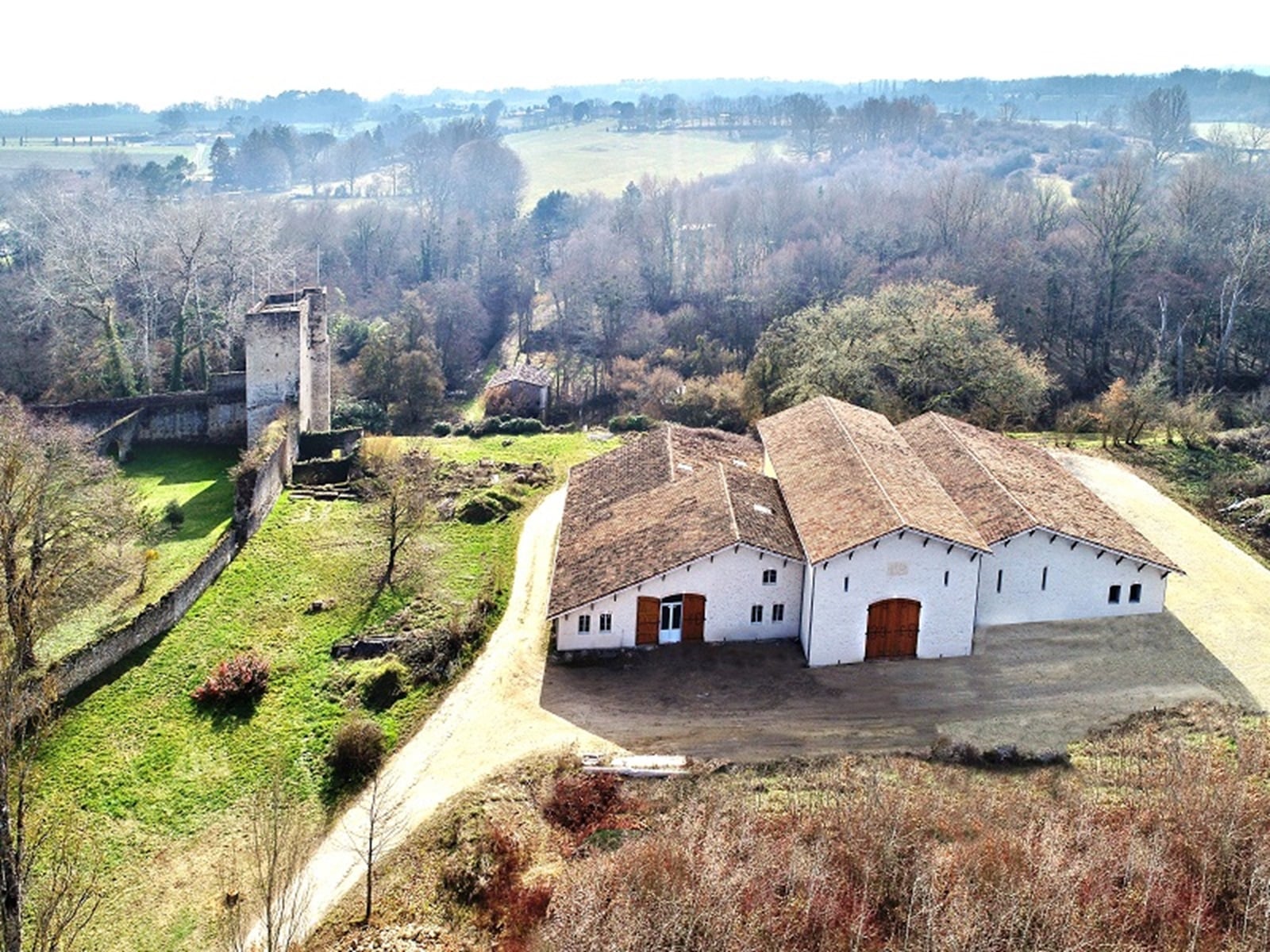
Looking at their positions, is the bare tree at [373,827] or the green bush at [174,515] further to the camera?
the green bush at [174,515]

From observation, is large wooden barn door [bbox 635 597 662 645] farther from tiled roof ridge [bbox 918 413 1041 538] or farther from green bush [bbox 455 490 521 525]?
green bush [bbox 455 490 521 525]

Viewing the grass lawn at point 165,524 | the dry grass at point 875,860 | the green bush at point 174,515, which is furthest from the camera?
the green bush at point 174,515

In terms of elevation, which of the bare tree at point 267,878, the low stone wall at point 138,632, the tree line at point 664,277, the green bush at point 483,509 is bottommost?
the bare tree at point 267,878

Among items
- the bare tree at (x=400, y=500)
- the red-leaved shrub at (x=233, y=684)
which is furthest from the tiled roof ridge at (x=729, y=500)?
the red-leaved shrub at (x=233, y=684)

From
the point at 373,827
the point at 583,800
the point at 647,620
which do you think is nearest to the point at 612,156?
the point at 647,620

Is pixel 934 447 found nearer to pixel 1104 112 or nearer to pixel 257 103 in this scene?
pixel 1104 112

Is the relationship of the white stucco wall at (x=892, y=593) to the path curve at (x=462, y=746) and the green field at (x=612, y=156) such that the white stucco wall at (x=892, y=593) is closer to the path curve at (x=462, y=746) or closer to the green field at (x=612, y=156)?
the path curve at (x=462, y=746)

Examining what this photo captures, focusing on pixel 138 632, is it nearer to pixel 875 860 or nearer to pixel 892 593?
pixel 892 593
